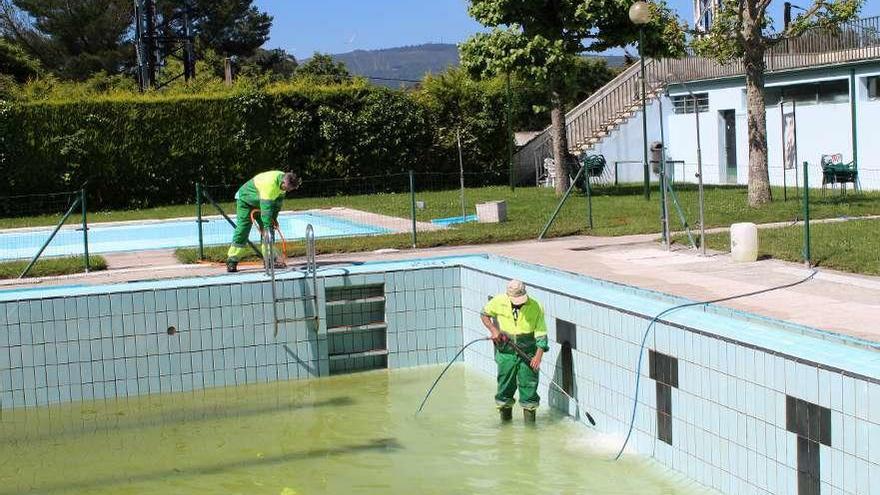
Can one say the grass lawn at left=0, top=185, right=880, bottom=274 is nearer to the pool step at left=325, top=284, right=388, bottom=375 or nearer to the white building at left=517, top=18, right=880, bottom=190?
the white building at left=517, top=18, right=880, bottom=190

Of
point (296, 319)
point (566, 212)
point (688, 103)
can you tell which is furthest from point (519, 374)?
point (688, 103)

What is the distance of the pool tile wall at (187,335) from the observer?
39.3ft

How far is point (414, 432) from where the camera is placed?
10469 millimetres

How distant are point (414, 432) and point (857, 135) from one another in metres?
20.5

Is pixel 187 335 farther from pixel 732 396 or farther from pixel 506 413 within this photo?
pixel 732 396

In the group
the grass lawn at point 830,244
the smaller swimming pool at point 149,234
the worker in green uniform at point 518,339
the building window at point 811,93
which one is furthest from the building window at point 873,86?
the worker in green uniform at point 518,339

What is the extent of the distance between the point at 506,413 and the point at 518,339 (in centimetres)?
82

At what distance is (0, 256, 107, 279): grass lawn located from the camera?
17438mm

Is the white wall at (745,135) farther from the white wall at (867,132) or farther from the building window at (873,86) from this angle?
the building window at (873,86)

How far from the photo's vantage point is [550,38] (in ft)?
90.5

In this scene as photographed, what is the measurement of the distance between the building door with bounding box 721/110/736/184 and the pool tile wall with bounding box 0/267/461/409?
68.6 ft

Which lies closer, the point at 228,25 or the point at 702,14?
the point at 702,14

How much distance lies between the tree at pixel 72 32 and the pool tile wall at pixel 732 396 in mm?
54683

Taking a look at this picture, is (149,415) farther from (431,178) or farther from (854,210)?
(431,178)
